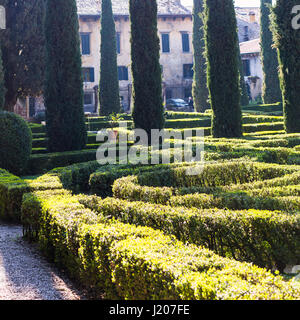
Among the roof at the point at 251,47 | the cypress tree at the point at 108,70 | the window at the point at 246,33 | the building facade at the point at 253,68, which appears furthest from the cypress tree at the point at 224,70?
the window at the point at 246,33

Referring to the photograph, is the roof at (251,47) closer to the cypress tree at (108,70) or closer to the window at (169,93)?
the window at (169,93)

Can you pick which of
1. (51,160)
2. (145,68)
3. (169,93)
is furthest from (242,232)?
(169,93)

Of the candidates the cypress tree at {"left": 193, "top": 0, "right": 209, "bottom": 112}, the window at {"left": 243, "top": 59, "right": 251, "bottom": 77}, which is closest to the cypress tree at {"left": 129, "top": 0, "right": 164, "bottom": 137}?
the cypress tree at {"left": 193, "top": 0, "right": 209, "bottom": 112}

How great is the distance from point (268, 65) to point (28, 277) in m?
26.1

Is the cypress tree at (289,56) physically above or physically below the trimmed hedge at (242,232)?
above

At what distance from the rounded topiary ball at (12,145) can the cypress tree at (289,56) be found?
7416mm

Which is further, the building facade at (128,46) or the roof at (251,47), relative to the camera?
the roof at (251,47)

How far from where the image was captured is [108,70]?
1151 inches

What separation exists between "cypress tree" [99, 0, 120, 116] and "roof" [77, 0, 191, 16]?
9.63 meters

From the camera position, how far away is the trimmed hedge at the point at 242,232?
4832 millimetres
